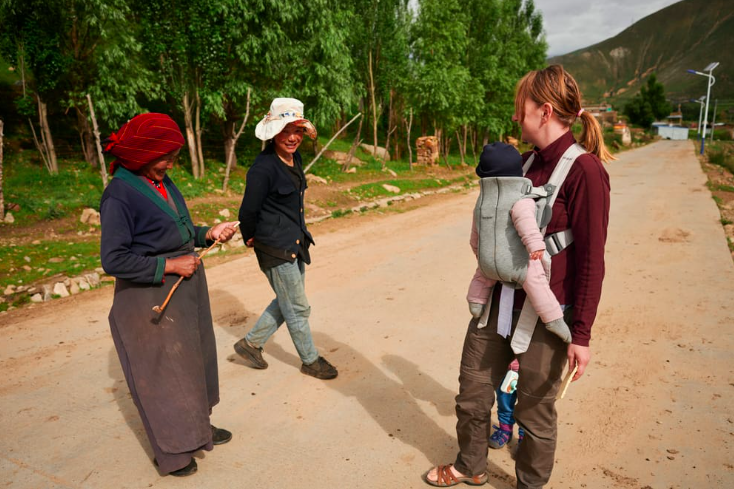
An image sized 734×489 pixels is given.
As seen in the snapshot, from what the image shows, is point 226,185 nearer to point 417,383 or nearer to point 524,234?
point 417,383

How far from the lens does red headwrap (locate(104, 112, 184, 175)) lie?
94.4 inches

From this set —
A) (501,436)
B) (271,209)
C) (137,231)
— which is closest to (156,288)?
(137,231)

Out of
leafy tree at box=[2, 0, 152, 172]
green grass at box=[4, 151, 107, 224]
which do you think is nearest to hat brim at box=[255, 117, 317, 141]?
green grass at box=[4, 151, 107, 224]

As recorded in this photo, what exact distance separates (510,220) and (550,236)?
0.19m

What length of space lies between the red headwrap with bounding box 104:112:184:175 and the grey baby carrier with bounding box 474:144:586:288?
160cm

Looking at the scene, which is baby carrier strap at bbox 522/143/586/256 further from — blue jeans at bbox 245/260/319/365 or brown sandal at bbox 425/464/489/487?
blue jeans at bbox 245/260/319/365

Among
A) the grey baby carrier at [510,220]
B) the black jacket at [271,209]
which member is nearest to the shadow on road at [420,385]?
the black jacket at [271,209]

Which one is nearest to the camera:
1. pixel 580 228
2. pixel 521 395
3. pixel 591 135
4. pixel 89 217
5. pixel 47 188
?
pixel 580 228

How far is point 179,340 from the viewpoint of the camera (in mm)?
2633

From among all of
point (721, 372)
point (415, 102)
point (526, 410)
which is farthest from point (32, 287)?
point (415, 102)

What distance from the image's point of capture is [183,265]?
259 centimetres

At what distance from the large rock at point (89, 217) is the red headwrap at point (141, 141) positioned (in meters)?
7.69

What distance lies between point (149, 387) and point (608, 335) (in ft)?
13.6

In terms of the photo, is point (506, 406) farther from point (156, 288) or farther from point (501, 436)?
point (156, 288)
